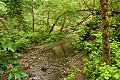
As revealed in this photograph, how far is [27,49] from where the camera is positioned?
43.0 ft

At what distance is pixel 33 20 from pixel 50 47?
4.04m

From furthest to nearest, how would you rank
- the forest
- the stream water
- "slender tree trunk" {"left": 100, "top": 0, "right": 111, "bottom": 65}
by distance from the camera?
the stream water
"slender tree trunk" {"left": 100, "top": 0, "right": 111, "bottom": 65}
the forest

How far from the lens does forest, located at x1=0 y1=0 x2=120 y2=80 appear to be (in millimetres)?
3717

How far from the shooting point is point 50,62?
10.1m

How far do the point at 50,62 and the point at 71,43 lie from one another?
1.65 m

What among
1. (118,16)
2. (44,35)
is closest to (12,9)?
(118,16)

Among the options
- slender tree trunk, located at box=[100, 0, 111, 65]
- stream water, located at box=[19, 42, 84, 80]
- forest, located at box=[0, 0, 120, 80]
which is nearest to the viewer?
forest, located at box=[0, 0, 120, 80]

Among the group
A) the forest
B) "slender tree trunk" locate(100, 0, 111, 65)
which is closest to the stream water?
the forest

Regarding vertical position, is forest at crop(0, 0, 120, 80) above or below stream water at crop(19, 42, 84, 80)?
above

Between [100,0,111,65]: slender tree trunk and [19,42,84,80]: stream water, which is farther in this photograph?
[19,42,84,80]: stream water

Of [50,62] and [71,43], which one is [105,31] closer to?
[71,43]

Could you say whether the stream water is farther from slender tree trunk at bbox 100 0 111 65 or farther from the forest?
slender tree trunk at bbox 100 0 111 65

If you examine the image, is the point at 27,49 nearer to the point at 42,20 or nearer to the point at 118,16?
the point at 42,20

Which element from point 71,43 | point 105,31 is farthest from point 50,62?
point 105,31
